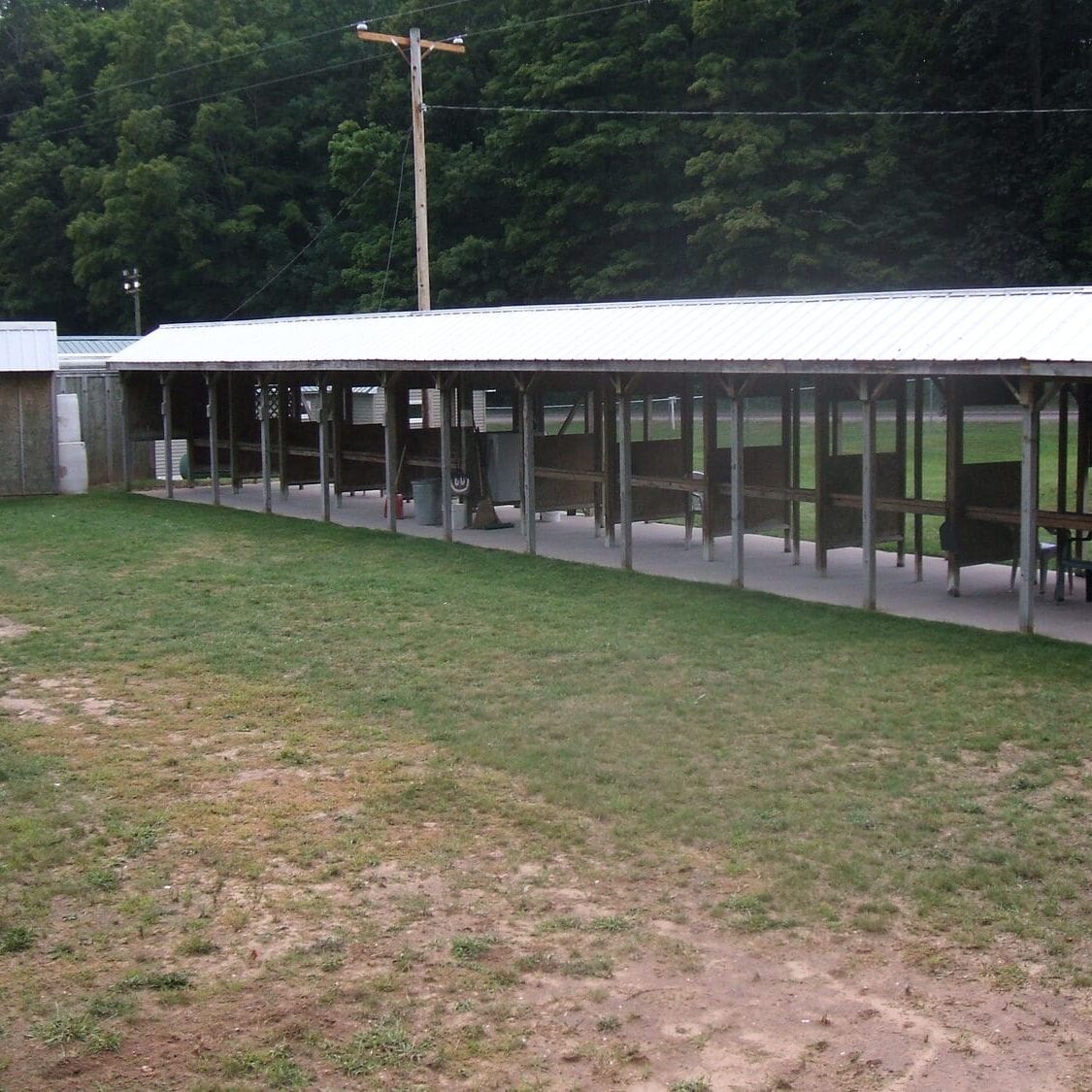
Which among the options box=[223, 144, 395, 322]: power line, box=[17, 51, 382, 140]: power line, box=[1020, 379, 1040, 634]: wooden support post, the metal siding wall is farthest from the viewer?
box=[17, 51, 382, 140]: power line

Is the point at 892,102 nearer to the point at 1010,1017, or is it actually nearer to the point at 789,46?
the point at 789,46

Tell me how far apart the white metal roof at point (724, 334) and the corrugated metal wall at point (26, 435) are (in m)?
3.57

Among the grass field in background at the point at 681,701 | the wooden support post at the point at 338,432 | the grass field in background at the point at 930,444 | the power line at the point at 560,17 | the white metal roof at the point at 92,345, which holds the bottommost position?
the grass field in background at the point at 930,444

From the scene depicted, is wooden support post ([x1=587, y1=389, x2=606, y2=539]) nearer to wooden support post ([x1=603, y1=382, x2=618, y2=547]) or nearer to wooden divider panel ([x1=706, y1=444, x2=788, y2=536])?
wooden support post ([x1=603, y1=382, x2=618, y2=547])

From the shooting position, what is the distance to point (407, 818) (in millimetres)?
7707

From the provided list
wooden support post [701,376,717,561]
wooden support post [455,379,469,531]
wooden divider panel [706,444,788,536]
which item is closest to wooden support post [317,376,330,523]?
wooden support post [455,379,469,531]

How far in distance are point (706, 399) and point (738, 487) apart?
58.2 inches

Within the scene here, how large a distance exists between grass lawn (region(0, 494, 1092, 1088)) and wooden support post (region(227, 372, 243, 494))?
9.78 meters

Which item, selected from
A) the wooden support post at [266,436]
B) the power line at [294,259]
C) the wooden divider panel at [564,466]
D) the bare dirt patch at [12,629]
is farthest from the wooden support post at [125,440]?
the power line at [294,259]

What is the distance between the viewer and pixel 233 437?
23.9 metres

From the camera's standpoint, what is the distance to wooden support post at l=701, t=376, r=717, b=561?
1537cm

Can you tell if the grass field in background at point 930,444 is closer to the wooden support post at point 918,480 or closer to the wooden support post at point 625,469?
the wooden support post at point 918,480

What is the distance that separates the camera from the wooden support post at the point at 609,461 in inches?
675

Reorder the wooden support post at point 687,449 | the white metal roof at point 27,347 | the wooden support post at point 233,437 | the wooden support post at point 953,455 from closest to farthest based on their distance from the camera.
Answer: the wooden support post at point 953,455 < the wooden support post at point 687,449 < the wooden support post at point 233,437 < the white metal roof at point 27,347
